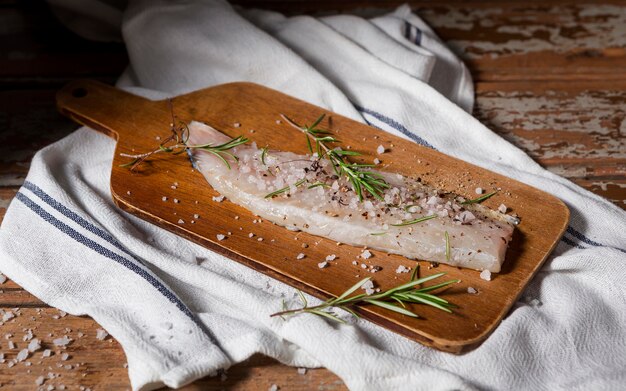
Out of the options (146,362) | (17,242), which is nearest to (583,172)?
(146,362)

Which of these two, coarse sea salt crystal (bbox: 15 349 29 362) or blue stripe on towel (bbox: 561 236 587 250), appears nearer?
coarse sea salt crystal (bbox: 15 349 29 362)

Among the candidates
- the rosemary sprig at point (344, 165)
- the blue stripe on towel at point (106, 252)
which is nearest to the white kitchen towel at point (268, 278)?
the blue stripe on towel at point (106, 252)

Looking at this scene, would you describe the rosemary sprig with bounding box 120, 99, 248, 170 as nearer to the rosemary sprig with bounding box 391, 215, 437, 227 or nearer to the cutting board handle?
the cutting board handle

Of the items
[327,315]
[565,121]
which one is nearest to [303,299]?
[327,315]

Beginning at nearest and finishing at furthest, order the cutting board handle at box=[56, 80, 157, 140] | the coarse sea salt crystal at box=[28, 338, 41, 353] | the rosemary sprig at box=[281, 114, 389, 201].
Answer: the coarse sea salt crystal at box=[28, 338, 41, 353] < the rosemary sprig at box=[281, 114, 389, 201] < the cutting board handle at box=[56, 80, 157, 140]

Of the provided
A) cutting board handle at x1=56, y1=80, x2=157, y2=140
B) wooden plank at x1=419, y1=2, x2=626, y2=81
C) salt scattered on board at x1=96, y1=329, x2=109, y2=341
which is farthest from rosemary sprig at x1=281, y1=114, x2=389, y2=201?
wooden plank at x1=419, y1=2, x2=626, y2=81
